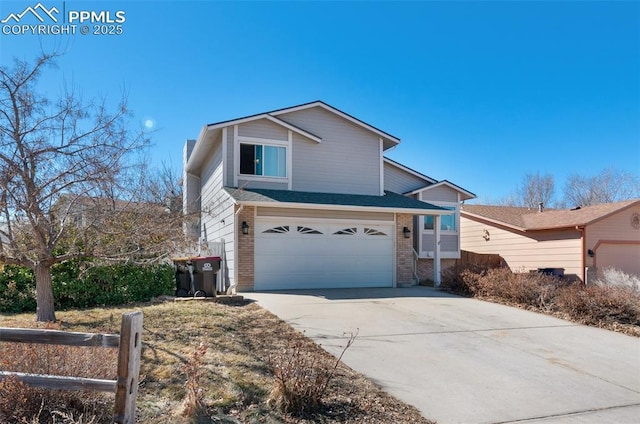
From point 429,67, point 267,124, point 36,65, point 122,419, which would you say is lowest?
point 122,419

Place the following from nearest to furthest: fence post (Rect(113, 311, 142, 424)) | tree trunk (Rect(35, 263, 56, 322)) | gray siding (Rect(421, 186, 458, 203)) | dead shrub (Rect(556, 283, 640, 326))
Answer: fence post (Rect(113, 311, 142, 424)) → tree trunk (Rect(35, 263, 56, 322)) → dead shrub (Rect(556, 283, 640, 326)) → gray siding (Rect(421, 186, 458, 203))

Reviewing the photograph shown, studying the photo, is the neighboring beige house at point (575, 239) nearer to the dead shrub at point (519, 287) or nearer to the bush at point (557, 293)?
the bush at point (557, 293)

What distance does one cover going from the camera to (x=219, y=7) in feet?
32.2

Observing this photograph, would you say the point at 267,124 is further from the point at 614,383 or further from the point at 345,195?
the point at 614,383

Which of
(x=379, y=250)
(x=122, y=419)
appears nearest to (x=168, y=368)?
(x=122, y=419)

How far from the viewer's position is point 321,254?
13672 millimetres

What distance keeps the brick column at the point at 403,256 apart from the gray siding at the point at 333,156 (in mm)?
1798

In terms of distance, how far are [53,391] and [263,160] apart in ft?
36.4

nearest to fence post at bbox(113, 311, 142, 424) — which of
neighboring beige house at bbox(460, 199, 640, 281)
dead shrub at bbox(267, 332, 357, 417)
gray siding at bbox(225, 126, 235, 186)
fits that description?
dead shrub at bbox(267, 332, 357, 417)

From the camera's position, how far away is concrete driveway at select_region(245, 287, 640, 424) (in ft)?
14.8

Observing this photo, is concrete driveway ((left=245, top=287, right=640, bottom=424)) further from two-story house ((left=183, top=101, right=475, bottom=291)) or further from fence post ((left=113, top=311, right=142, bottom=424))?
fence post ((left=113, top=311, right=142, bottom=424))

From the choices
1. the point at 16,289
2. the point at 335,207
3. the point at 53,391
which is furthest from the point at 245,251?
the point at 53,391

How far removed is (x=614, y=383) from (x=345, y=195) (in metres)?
10.5

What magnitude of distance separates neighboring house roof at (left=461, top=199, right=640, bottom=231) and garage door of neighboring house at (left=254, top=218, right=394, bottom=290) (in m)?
8.52
